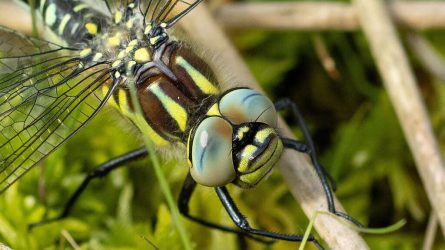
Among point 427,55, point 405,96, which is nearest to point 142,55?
point 405,96

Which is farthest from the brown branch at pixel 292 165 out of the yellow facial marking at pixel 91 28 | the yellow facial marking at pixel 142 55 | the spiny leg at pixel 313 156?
the yellow facial marking at pixel 91 28

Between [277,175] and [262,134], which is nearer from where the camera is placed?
[262,134]

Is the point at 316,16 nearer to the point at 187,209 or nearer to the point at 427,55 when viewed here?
the point at 427,55

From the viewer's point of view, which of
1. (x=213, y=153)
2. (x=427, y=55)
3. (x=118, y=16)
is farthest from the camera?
(x=427, y=55)

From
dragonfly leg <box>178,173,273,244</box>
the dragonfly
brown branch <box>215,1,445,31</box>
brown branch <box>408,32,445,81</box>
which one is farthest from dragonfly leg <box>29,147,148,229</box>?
brown branch <box>408,32,445,81</box>

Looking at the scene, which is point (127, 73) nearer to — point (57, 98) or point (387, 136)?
point (57, 98)

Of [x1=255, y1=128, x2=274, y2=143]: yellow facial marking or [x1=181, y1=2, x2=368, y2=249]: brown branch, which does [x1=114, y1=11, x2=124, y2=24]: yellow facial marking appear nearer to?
[x1=181, y1=2, x2=368, y2=249]: brown branch

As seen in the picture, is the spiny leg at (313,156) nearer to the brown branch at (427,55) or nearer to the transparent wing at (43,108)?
the transparent wing at (43,108)
